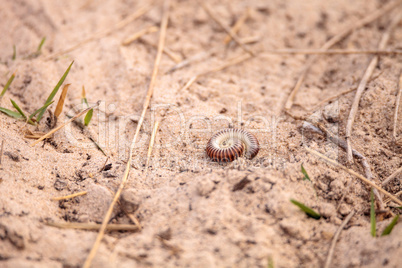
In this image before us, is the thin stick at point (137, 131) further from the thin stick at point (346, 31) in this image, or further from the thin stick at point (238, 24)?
the thin stick at point (346, 31)

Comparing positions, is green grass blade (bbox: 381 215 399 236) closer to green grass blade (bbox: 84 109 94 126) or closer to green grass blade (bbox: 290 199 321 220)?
green grass blade (bbox: 290 199 321 220)

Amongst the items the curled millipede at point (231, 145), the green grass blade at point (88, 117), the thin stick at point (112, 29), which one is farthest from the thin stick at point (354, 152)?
the thin stick at point (112, 29)

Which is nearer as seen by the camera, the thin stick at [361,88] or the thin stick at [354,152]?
the thin stick at [354,152]

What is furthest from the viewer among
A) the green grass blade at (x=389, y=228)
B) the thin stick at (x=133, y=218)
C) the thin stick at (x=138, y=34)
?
the thin stick at (x=138, y=34)

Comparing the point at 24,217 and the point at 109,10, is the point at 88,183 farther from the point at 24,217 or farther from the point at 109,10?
the point at 109,10

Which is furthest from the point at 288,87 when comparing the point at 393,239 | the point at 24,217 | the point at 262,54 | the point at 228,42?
the point at 24,217

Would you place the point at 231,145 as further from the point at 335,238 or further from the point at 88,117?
the point at 88,117
